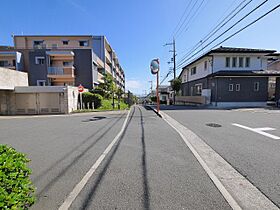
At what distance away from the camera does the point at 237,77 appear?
21016 millimetres

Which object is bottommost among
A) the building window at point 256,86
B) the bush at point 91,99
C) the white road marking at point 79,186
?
the white road marking at point 79,186

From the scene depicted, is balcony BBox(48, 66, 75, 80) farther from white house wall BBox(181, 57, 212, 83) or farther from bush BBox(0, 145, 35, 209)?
bush BBox(0, 145, 35, 209)

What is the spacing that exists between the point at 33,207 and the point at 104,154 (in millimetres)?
2268

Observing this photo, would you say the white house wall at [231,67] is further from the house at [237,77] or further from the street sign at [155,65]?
the street sign at [155,65]

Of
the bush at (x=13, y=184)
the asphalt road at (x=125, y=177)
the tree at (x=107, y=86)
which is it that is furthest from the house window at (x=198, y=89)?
the bush at (x=13, y=184)

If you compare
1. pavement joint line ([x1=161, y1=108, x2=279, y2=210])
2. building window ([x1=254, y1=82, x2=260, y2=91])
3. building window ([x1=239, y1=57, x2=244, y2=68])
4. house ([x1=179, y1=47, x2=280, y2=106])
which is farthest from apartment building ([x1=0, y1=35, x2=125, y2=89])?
building window ([x1=254, y1=82, x2=260, y2=91])

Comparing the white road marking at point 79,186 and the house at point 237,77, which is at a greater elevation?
the house at point 237,77

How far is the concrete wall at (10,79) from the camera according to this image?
1407cm

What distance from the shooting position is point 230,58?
872 inches

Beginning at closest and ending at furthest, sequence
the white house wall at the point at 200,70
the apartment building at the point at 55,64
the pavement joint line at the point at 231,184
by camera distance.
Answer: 1. the pavement joint line at the point at 231,184
2. the white house wall at the point at 200,70
3. the apartment building at the point at 55,64

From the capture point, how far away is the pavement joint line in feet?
7.78

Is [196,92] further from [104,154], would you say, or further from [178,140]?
[104,154]

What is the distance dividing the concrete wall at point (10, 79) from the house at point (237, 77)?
2365 centimetres

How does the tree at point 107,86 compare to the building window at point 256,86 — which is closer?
the building window at point 256,86
